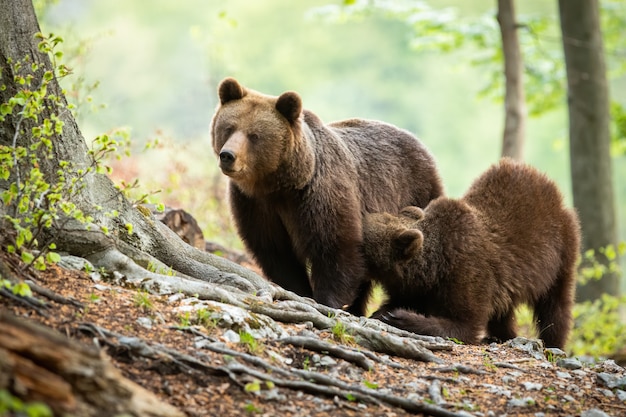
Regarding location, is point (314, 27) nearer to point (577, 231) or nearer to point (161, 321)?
point (577, 231)

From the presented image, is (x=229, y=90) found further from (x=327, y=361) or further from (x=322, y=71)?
(x=322, y=71)

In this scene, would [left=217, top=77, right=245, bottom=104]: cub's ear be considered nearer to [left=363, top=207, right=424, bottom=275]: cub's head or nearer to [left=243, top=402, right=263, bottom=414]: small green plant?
[left=363, top=207, right=424, bottom=275]: cub's head

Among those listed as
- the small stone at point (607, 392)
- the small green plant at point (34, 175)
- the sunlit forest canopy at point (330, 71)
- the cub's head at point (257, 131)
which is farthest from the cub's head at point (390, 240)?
the sunlit forest canopy at point (330, 71)

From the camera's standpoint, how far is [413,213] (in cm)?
775

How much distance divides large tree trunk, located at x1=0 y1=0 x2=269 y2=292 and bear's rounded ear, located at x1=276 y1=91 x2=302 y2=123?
5.48 feet

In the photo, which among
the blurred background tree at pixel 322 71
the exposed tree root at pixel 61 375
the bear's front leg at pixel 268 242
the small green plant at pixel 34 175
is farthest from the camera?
the blurred background tree at pixel 322 71

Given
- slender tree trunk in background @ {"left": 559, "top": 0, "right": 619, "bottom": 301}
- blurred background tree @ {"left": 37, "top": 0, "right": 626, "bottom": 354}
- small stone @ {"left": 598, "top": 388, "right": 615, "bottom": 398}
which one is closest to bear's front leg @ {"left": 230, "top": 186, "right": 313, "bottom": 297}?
small stone @ {"left": 598, "top": 388, "right": 615, "bottom": 398}

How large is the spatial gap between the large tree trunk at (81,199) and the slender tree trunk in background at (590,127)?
784 cm

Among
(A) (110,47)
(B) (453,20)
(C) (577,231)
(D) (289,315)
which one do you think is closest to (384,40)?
(A) (110,47)

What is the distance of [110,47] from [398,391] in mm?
35019

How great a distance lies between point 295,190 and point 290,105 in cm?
78

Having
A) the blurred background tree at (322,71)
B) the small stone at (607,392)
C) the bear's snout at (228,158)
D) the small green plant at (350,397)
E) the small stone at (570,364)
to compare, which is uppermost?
the blurred background tree at (322,71)

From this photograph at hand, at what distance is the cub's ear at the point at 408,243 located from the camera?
7.18m

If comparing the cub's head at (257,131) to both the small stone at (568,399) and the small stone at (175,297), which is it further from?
the small stone at (568,399)
